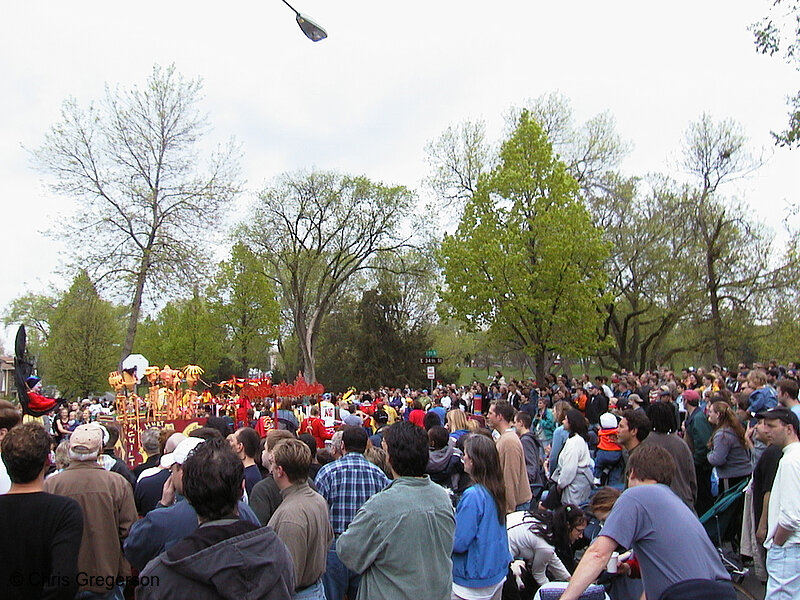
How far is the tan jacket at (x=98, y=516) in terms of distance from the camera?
360cm

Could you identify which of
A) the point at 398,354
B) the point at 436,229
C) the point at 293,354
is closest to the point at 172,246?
the point at 436,229

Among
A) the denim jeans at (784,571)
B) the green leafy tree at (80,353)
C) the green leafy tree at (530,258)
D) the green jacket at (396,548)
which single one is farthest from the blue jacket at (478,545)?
the green leafy tree at (80,353)

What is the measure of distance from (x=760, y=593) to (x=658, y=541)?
4295mm

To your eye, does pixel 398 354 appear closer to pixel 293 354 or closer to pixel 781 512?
pixel 293 354

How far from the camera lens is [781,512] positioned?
4215 millimetres

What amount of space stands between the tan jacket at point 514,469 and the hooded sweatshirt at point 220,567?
3.80 m

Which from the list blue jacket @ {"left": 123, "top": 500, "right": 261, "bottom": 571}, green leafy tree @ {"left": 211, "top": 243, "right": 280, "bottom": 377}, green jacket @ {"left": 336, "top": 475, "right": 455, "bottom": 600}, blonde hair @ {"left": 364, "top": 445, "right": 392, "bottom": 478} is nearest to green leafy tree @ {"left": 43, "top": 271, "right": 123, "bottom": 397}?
green leafy tree @ {"left": 211, "top": 243, "right": 280, "bottom": 377}

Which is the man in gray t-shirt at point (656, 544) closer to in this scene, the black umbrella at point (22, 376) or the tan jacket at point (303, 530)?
the tan jacket at point (303, 530)

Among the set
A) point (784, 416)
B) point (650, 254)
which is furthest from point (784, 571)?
point (650, 254)

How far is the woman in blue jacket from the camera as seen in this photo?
3975mm

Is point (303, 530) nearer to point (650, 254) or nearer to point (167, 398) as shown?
point (167, 398)

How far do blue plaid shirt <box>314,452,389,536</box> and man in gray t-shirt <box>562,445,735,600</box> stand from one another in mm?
1785

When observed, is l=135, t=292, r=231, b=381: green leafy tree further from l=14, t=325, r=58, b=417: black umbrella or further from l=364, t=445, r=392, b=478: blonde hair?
l=364, t=445, r=392, b=478: blonde hair

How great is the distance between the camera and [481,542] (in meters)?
3.97
